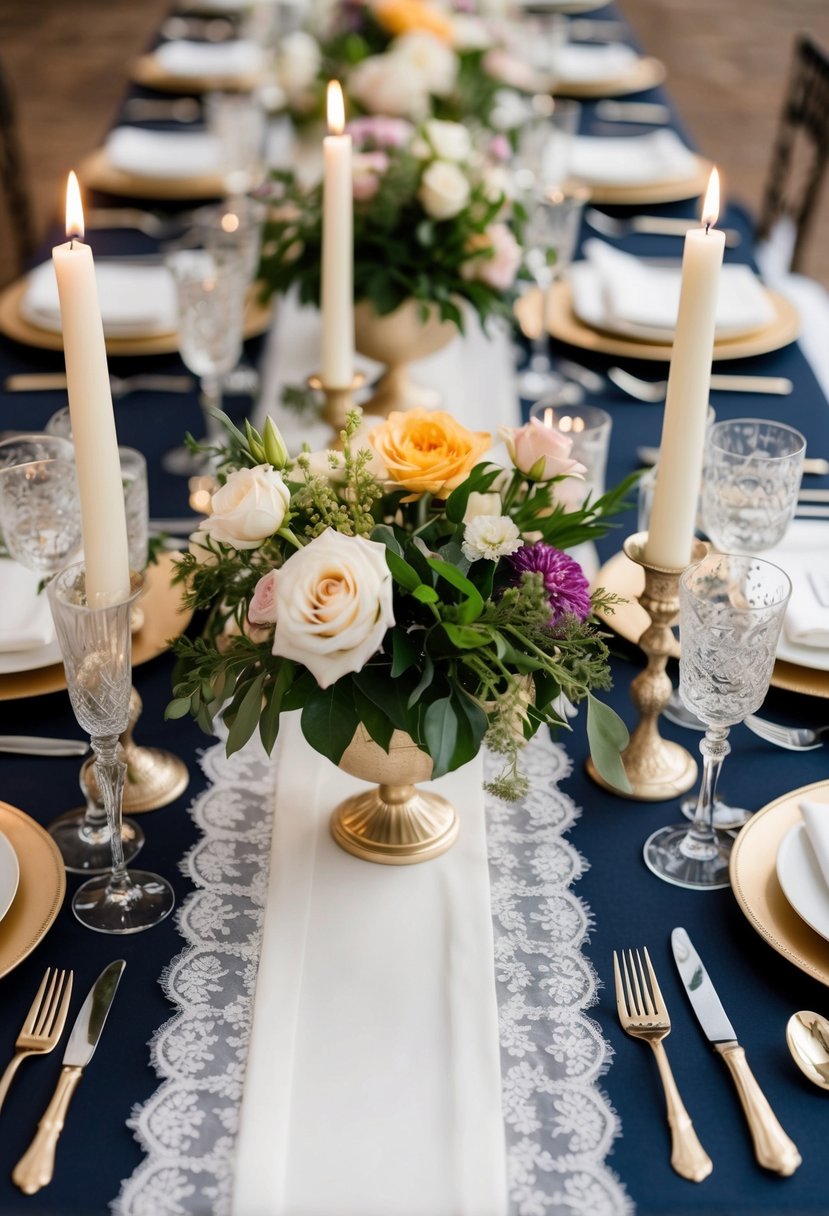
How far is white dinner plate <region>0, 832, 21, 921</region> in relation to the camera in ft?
3.42

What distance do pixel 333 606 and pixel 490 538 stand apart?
0.16m

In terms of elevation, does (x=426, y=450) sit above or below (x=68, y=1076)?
above

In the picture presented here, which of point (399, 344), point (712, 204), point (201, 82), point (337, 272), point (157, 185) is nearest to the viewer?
point (712, 204)

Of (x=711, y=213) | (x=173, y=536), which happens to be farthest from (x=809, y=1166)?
(x=173, y=536)

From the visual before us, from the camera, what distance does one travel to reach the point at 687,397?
3.69 ft

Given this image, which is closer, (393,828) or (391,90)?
(393,828)

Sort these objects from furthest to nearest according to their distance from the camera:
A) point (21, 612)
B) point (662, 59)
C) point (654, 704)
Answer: point (662, 59) < point (21, 612) < point (654, 704)

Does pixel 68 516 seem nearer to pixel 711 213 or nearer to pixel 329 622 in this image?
pixel 329 622

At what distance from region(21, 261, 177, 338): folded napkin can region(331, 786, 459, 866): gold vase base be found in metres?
1.13

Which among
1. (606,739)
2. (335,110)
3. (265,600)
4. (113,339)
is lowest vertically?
(113,339)

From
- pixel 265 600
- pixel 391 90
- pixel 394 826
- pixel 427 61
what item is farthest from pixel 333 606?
pixel 427 61

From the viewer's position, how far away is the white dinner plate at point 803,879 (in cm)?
103

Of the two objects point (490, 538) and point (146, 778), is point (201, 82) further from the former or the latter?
point (490, 538)

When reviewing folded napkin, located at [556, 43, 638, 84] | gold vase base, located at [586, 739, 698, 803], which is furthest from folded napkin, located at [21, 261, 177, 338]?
folded napkin, located at [556, 43, 638, 84]
